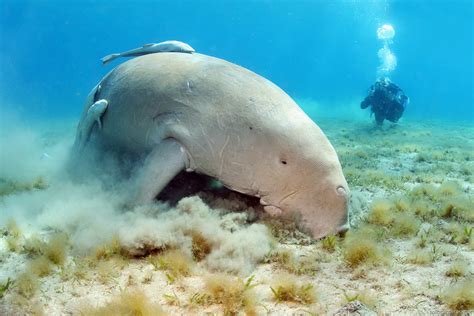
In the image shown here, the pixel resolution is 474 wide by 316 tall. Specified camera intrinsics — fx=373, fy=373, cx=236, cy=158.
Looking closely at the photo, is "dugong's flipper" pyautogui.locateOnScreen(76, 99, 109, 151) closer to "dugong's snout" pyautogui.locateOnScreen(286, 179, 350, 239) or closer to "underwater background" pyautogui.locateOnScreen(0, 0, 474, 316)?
"underwater background" pyautogui.locateOnScreen(0, 0, 474, 316)

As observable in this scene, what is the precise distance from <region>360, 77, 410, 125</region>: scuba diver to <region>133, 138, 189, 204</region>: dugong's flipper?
16.1 m

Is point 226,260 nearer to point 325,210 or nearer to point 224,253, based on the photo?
point 224,253

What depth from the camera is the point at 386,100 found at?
18.2m

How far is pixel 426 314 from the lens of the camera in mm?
2492

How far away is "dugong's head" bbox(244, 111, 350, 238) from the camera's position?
11.8ft

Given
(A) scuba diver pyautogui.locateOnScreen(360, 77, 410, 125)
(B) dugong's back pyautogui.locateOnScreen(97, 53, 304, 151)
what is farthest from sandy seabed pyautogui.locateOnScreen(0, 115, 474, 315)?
(A) scuba diver pyautogui.locateOnScreen(360, 77, 410, 125)

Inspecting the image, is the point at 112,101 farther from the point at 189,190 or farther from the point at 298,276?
the point at 298,276

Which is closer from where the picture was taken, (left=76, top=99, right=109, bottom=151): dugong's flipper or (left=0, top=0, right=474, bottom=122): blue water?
(left=76, top=99, right=109, bottom=151): dugong's flipper

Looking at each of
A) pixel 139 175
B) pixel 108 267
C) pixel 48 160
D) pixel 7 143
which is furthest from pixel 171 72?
pixel 7 143

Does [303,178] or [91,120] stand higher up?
[303,178]

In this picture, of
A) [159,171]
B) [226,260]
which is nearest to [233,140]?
[159,171]

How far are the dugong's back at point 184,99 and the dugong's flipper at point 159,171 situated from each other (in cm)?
34

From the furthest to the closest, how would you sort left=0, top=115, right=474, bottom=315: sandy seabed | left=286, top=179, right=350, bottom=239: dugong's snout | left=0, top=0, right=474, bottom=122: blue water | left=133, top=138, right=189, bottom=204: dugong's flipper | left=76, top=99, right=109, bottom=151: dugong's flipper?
left=0, top=0, right=474, bottom=122: blue water → left=76, top=99, right=109, bottom=151: dugong's flipper → left=133, top=138, right=189, bottom=204: dugong's flipper → left=286, top=179, right=350, bottom=239: dugong's snout → left=0, top=115, right=474, bottom=315: sandy seabed

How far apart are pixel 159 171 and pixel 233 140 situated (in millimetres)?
900
